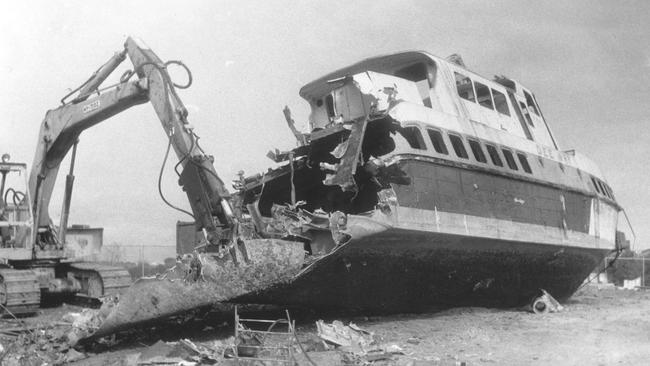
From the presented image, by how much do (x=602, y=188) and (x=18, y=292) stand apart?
12.6 meters

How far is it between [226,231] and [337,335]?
219 centimetres

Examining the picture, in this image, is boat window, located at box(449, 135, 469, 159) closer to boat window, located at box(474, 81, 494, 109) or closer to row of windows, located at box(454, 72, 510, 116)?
row of windows, located at box(454, 72, 510, 116)

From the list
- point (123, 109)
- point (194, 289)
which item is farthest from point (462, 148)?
point (123, 109)

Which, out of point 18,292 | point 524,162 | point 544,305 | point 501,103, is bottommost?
point 544,305

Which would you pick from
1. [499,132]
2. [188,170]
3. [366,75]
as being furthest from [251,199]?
[499,132]

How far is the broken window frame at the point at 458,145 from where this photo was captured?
9297mm

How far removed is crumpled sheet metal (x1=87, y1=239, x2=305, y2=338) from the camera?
7031mm

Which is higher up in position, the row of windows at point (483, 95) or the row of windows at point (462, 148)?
the row of windows at point (483, 95)

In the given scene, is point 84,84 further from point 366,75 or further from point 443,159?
point 443,159

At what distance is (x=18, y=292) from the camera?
9.70 metres

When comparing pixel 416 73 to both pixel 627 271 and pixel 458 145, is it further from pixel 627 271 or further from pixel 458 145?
pixel 627 271

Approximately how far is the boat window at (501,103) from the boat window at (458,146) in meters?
2.91

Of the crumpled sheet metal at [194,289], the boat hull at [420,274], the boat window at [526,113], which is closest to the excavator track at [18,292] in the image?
the crumpled sheet metal at [194,289]

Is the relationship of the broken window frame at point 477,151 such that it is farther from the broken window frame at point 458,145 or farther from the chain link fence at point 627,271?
the chain link fence at point 627,271
